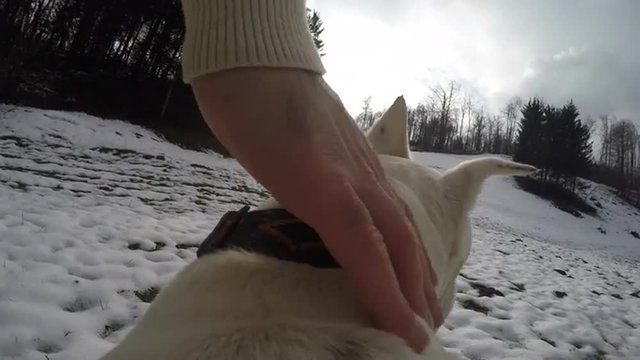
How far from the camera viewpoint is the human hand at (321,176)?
72cm

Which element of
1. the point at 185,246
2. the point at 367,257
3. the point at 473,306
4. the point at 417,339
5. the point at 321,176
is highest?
the point at 321,176

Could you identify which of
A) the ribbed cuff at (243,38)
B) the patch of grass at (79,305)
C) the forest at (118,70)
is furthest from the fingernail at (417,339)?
the forest at (118,70)

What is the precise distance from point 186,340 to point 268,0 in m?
0.71

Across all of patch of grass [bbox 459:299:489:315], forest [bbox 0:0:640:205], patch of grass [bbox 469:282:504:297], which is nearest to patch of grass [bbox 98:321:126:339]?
patch of grass [bbox 459:299:489:315]

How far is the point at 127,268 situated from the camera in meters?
3.80

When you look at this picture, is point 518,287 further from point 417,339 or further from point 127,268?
point 417,339

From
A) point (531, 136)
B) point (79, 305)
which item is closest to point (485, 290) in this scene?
point (79, 305)

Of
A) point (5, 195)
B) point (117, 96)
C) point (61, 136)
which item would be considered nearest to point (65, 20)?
point (117, 96)

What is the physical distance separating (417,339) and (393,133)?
113cm

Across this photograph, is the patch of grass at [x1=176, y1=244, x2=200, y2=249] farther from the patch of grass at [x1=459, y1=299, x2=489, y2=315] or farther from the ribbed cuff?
the ribbed cuff

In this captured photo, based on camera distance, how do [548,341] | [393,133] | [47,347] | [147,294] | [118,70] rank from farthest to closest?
[118,70] → [548,341] → [147,294] → [47,347] → [393,133]

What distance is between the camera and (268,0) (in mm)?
879

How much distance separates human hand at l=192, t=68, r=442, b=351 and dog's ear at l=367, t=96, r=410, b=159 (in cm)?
94

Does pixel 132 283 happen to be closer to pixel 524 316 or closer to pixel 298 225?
pixel 298 225
